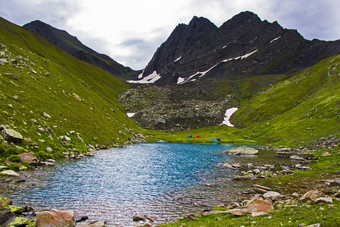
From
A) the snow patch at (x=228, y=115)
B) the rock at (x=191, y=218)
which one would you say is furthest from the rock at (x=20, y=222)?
the snow patch at (x=228, y=115)

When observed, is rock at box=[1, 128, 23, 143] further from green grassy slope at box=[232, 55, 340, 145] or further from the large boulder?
green grassy slope at box=[232, 55, 340, 145]

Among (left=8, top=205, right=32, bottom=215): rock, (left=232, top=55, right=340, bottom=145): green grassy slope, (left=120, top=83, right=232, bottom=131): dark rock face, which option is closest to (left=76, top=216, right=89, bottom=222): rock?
(left=8, top=205, right=32, bottom=215): rock

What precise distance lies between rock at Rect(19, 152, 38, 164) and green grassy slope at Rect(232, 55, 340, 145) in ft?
214

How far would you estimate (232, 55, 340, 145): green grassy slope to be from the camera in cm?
6500

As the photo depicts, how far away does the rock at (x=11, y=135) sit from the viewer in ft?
109

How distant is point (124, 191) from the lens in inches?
1046

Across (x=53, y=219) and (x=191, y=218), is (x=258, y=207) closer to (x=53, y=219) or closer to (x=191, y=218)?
(x=191, y=218)

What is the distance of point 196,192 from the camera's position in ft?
86.2

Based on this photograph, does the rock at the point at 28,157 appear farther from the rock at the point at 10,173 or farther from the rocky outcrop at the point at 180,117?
the rocky outcrop at the point at 180,117

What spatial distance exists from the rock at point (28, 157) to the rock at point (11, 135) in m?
3.82

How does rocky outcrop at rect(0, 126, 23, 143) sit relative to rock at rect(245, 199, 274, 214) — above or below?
above

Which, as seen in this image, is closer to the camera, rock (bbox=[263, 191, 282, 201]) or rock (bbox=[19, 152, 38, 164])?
rock (bbox=[263, 191, 282, 201])

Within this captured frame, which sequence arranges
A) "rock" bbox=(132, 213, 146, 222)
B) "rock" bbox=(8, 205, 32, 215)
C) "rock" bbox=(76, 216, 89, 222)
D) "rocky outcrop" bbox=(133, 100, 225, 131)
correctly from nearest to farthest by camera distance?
"rock" bbox=(8, 205, 32, 215), "rock" bbox=(76, 216, 89, 222), "rock" bbox=(132, 213, 146, 222), "rocky outcrop" bbox=(133, 100, 225, 131)

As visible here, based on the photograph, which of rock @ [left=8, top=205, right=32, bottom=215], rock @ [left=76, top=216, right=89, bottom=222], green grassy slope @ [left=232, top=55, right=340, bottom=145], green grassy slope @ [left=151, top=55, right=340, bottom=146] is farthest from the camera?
green grassy slope @ [left=151, top=55, right=340, bottom=146]
